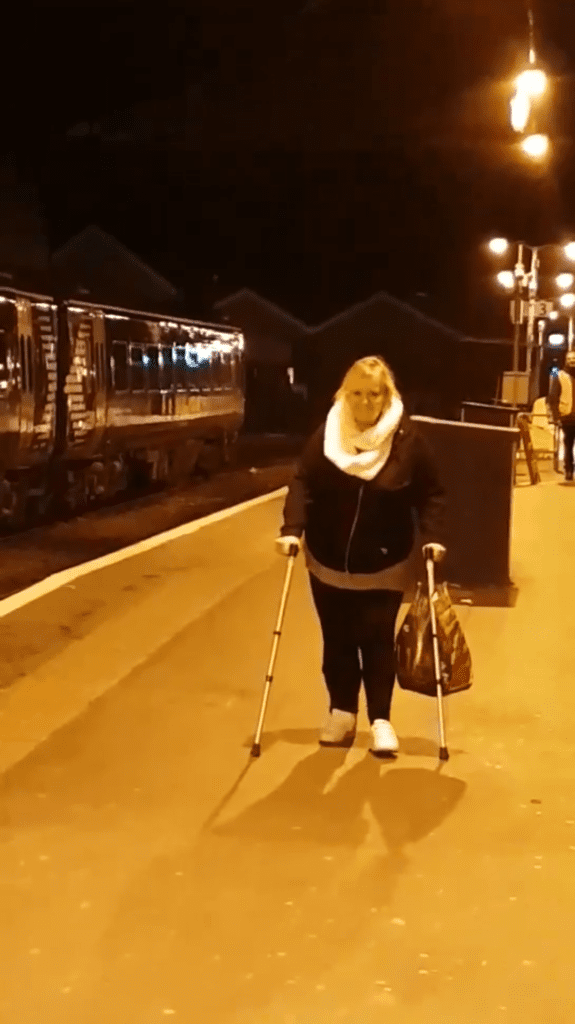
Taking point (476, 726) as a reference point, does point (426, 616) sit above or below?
above

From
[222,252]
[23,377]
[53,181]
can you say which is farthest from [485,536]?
[222,252]

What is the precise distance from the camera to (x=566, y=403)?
812 inches

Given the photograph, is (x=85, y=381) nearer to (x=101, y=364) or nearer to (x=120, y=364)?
(x=101, y=364)

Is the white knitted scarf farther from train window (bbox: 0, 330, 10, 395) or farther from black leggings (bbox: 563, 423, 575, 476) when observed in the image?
black leggings (bbox: 563, 423, 575, 476)

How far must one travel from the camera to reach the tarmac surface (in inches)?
186

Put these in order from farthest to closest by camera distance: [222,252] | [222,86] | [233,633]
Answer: [222,252], [222,86], [233,633]

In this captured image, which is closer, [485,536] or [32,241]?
[485,536]

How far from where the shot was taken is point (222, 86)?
2861 cm

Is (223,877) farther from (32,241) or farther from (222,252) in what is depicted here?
(222,252)

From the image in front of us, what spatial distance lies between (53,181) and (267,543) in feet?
126

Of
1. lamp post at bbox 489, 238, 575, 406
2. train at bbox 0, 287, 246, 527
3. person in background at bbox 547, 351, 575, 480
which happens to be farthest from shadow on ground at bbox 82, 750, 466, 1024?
lamp post at bbox 489, 238, 575, 406

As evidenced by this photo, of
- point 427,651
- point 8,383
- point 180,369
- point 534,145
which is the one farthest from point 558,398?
point 427,651

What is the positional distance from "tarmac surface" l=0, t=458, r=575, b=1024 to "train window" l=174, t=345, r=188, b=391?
17654 mm

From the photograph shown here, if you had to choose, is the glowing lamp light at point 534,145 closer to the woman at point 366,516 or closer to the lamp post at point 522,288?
the lamp post at point 522,288
